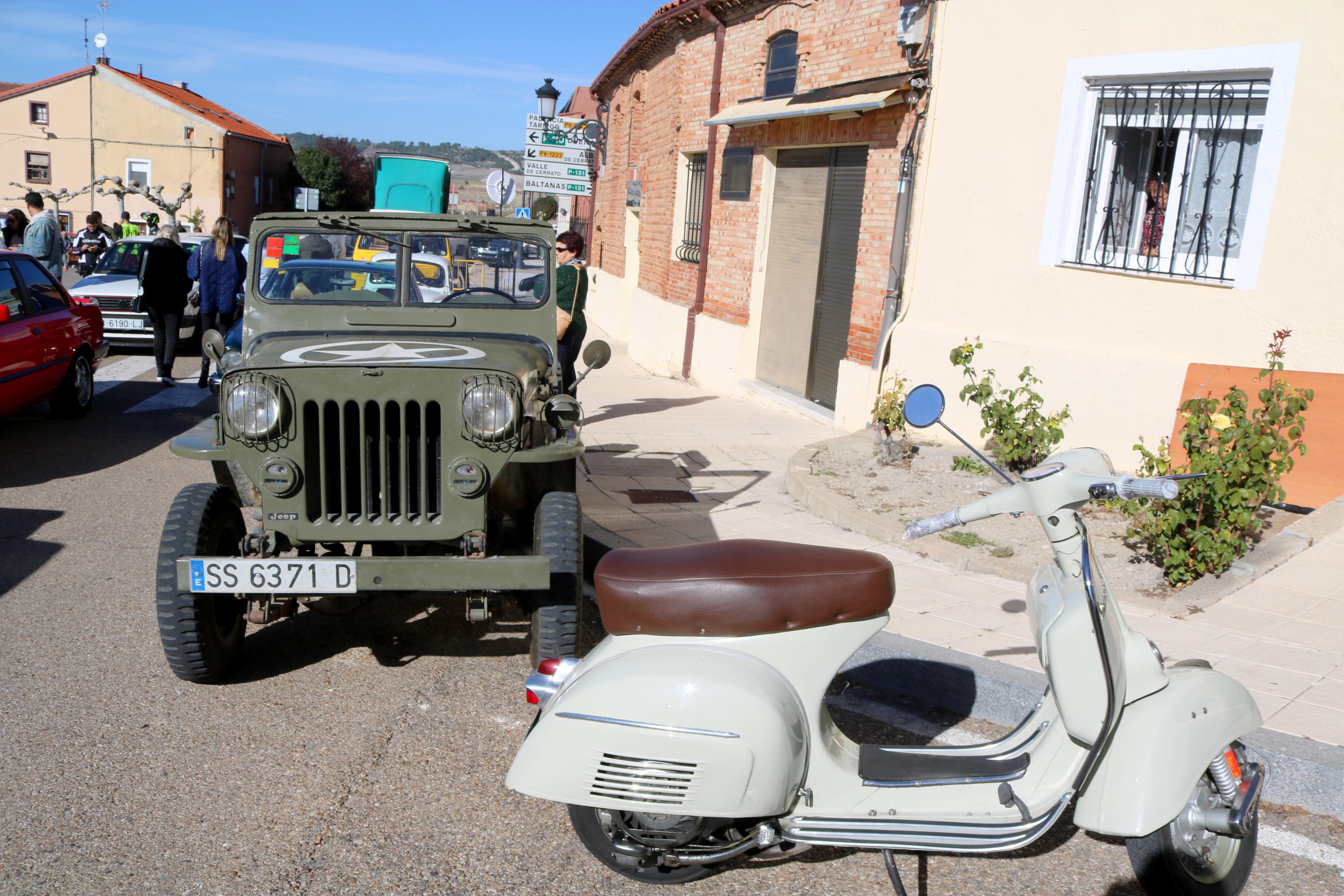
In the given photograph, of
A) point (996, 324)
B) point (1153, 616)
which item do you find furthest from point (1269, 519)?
point (996, 324)

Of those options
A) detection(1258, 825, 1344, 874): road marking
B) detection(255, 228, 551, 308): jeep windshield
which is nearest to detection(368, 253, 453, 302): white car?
detection(255, 228, 551, 308): jeep windshield

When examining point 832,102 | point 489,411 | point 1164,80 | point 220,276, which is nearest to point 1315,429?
point 1164,80

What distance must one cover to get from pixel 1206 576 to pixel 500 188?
48.2 feet

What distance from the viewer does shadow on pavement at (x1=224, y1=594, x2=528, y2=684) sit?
469 cm

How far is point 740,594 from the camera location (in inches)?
111

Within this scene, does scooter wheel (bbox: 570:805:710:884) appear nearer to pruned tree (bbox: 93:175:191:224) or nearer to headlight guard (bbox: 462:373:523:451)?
headlight guard (bbox: 462:373:523:451)

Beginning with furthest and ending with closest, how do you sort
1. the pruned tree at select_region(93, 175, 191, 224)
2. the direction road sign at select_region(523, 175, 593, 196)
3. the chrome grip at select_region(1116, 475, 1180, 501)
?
the pruned tree at select_region(93, 175, 191, 224) → the direction road sign at select_region(523, 175, 593, 196) → the chrome grip at select_region(1116, 475, 1180, 501)

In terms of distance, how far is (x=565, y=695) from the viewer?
286 centimetres

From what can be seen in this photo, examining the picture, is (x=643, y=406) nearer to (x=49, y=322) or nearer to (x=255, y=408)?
(x=49, y=322)

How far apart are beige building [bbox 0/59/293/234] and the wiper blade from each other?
4583 centimetres

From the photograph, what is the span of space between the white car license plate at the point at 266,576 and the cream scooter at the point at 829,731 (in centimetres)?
116

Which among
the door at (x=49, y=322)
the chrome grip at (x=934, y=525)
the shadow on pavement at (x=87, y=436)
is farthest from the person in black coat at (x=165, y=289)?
the chrome grip at (x=934, y=525)

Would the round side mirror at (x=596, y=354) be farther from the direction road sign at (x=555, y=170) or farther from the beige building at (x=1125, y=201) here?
the direction road sign at (x=555, y=170)

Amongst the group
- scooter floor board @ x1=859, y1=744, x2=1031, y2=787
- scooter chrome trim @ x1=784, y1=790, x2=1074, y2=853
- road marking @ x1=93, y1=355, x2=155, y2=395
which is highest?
scooter floor board @ x1=859, y1=744, x2=1031, y2=787
